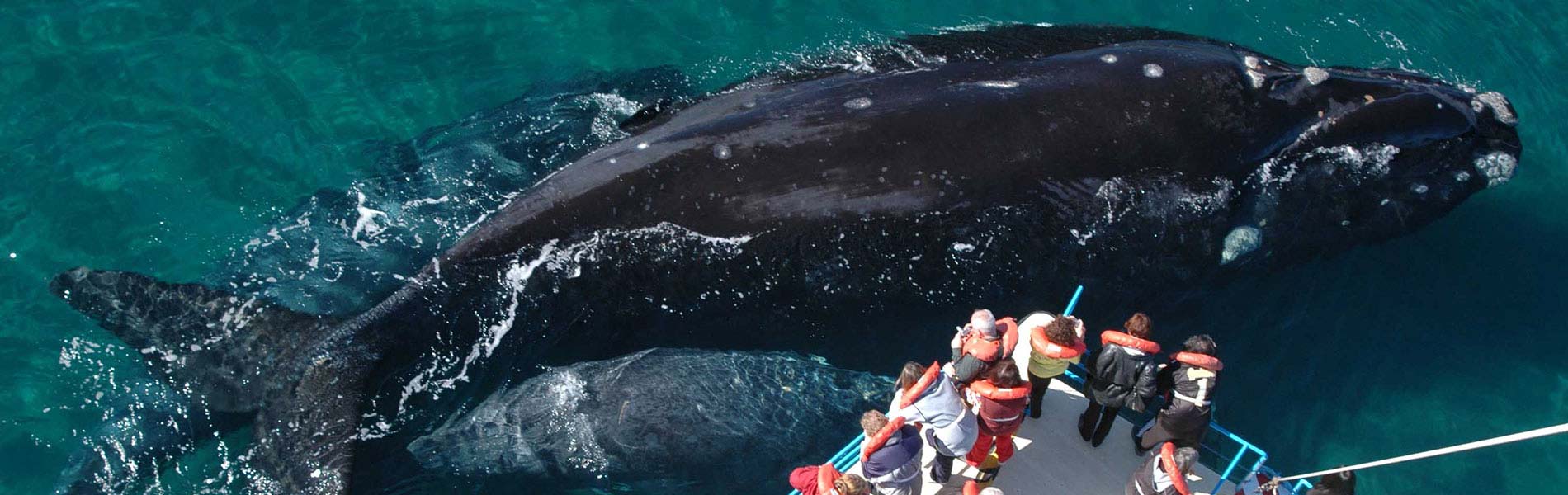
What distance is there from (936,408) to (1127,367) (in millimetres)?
1818

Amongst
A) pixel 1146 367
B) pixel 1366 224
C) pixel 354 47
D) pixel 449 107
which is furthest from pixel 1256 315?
pixel 354 47

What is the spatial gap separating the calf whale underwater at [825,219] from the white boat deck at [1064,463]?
1.89m

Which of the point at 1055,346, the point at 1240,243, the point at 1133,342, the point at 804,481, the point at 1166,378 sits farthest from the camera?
the point at 1240,243

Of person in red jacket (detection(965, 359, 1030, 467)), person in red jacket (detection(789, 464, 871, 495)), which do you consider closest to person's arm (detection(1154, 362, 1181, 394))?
person in red jacket (detection(965, 359, 1030, 467))

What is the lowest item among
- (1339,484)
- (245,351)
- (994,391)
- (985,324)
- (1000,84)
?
(1339,484)

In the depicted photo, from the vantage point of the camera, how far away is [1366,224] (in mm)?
13461

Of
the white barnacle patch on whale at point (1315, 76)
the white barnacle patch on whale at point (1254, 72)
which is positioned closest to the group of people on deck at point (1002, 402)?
the white barnacle patch on whale at point (1254, 72)

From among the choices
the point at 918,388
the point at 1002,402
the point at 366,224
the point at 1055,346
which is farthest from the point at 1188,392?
the point at 366,224

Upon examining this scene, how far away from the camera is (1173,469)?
8.88 meters

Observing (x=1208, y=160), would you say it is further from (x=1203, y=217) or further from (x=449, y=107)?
(x=449, y=107)

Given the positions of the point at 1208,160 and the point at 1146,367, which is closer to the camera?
the point at 1146,367

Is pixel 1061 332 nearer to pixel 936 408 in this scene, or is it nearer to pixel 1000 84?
pixel 936 408

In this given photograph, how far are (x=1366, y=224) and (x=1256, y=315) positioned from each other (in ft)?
5.53

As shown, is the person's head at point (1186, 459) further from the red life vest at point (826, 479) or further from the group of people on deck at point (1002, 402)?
the red life vest at point (826, 479)
